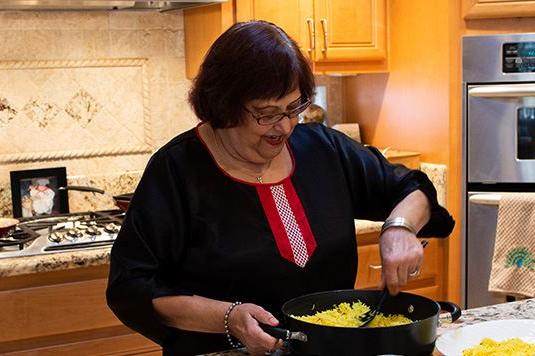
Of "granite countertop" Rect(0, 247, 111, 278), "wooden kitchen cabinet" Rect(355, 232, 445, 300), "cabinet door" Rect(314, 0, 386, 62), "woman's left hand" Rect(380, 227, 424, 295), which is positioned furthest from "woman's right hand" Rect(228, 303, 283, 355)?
"cabinet door" Rect(314, 0, 386, 62)

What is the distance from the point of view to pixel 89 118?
2.98 m

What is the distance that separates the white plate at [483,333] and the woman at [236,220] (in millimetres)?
132

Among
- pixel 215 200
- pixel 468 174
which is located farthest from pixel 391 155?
pixel 215 200

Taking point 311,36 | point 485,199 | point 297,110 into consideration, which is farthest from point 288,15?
point 297,110

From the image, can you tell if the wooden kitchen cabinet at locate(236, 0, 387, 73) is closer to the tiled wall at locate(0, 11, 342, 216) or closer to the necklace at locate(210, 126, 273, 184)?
the tiled wall at locate(0, 11, 342, 216)

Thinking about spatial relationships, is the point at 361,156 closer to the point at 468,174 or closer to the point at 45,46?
the point at 468,174

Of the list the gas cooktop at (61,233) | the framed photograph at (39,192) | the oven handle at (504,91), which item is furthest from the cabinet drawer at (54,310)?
the oven handle at (504,91)

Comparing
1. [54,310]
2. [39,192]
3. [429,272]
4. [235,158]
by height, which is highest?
[235,158]

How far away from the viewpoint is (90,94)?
2975 millimetres

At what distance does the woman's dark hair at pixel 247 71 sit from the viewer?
1523 mm

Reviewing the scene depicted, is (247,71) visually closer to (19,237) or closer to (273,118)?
(273,118)

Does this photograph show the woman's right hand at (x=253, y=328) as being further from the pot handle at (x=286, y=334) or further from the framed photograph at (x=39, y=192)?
the framed photograph at (x=39, y=192)

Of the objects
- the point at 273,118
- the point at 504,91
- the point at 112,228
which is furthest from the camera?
the point at 504,91

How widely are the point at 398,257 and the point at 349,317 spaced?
→ 0.56 ft
